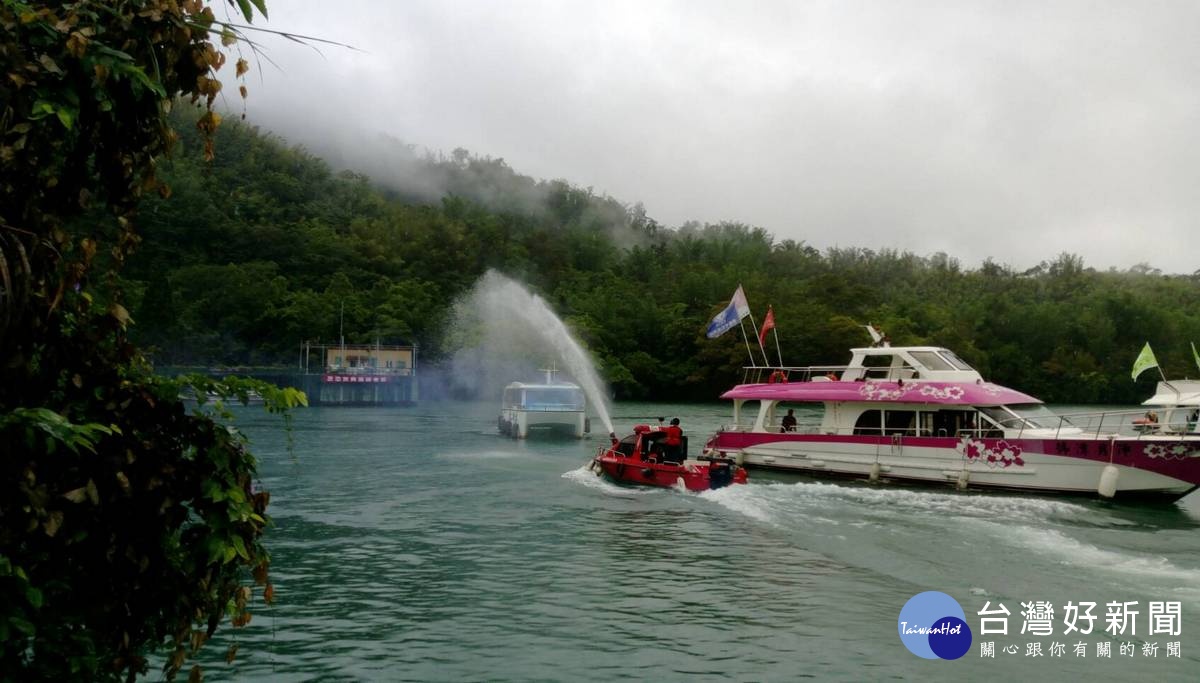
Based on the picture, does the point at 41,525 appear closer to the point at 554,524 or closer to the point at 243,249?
the point at 554,524

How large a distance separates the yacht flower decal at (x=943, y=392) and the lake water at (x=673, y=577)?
290cm

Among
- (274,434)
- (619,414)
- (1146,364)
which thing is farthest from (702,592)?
(619,414)

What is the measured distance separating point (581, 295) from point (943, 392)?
83783 mm

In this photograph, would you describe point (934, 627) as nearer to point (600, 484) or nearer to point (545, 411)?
point (600, 484)

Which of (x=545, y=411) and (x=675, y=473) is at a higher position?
(x=545, y=411)

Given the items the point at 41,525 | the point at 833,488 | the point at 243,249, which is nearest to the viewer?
the point at 41,525

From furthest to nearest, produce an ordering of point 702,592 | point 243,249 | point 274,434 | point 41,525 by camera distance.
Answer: point 243,249, point 274,434, point 702,592, point 41,525

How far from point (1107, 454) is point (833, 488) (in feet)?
24.6

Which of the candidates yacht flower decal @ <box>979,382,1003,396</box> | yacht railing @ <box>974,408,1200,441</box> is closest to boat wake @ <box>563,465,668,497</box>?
yacht flower decal @ <box>979,382,1003,396</box>

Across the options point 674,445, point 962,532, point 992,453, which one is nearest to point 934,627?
point 962,532

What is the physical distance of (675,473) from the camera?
1087 inches

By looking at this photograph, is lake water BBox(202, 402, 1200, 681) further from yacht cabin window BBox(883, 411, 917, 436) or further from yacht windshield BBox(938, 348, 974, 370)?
yacht windshield BBox(938, 348, 974, 370)

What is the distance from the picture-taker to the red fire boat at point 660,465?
27.2 metres

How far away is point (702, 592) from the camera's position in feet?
53.8
